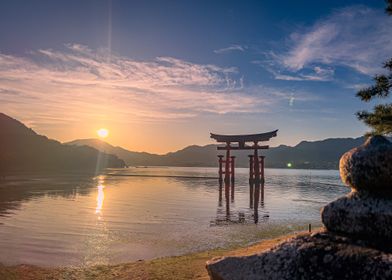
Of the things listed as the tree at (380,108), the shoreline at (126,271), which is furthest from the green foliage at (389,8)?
the shoreline at (126,271)

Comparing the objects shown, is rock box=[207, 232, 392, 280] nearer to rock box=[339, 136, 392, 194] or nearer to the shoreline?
rock box=[339, 136, 392, 194]

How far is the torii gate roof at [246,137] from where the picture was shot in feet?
160

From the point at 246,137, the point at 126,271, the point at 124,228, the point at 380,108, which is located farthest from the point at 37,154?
the point at 380,108

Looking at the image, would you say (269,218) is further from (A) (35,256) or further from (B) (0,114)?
(B) (0,114)

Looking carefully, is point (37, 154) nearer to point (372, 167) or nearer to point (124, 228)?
point (124, 228)

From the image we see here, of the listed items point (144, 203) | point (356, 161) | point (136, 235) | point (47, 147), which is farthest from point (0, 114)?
point (356, 161)

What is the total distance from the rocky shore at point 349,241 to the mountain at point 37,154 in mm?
106593

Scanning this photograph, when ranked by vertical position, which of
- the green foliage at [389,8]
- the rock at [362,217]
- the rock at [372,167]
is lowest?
the rock at [362,217]

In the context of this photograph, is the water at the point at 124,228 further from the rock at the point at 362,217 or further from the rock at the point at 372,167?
the rock at the point at 372,167

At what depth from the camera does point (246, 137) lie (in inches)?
1988

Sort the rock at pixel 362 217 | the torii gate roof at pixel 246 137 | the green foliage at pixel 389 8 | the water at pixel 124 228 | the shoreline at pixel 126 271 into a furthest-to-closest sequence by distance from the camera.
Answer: the torii gate roof at pixel 246 137
the water at pixel 124 228
the shoreline at pixel 126 271
the green foliage at pixel 389 8
the rock at pixel 362 217

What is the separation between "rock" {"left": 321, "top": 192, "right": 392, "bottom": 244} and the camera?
410cm

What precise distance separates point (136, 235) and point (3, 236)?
18.7 feet

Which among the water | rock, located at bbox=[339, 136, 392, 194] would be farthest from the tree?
the water
